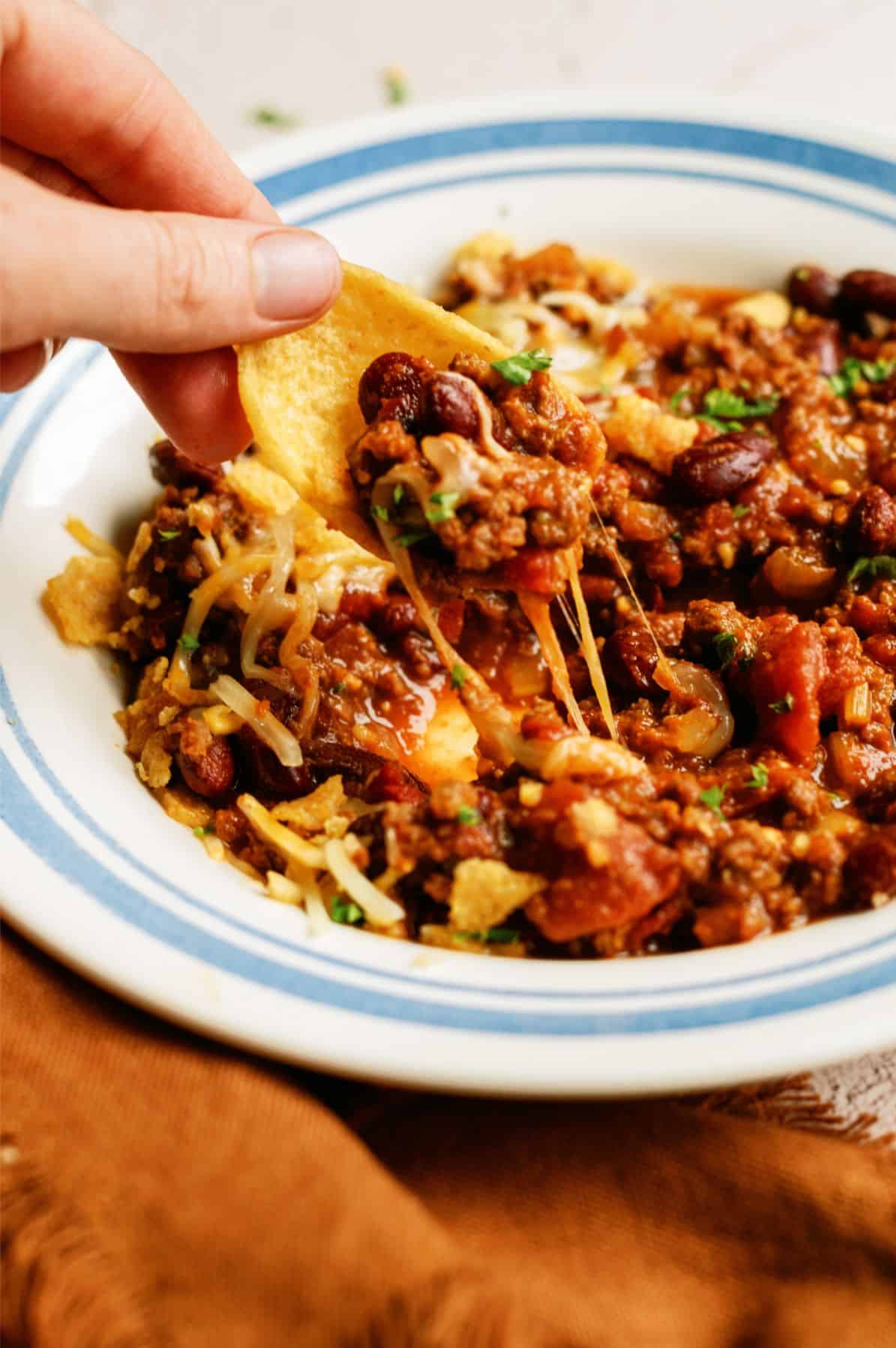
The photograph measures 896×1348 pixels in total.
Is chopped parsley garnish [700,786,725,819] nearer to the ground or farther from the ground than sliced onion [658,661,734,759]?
farther from the ground

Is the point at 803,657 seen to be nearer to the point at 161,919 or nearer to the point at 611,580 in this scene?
the point at 611,580

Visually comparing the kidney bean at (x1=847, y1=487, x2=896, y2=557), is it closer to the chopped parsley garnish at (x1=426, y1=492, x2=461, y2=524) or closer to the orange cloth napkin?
the chopped parsley garnish at (x1=426, y1=492, x2=461, y2=524)

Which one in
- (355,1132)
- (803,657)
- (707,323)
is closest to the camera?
(355,1132)

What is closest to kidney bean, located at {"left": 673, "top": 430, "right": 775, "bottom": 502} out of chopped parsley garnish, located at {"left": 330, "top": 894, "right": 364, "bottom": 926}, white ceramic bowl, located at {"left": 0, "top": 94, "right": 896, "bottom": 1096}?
white ceramic bowl, located at {"left": 0, "top": 94, "right": 896, "bottom": 1096}

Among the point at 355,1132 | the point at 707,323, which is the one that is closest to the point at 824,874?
the point at 355,1132

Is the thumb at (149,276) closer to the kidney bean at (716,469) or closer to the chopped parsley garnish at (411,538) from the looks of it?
the chopped parsley garnish at (411,538)

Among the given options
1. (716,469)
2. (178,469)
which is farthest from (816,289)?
(178,469)

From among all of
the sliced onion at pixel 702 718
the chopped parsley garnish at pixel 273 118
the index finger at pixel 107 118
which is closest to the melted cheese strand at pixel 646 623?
the sliced onion at pixel 702 718
